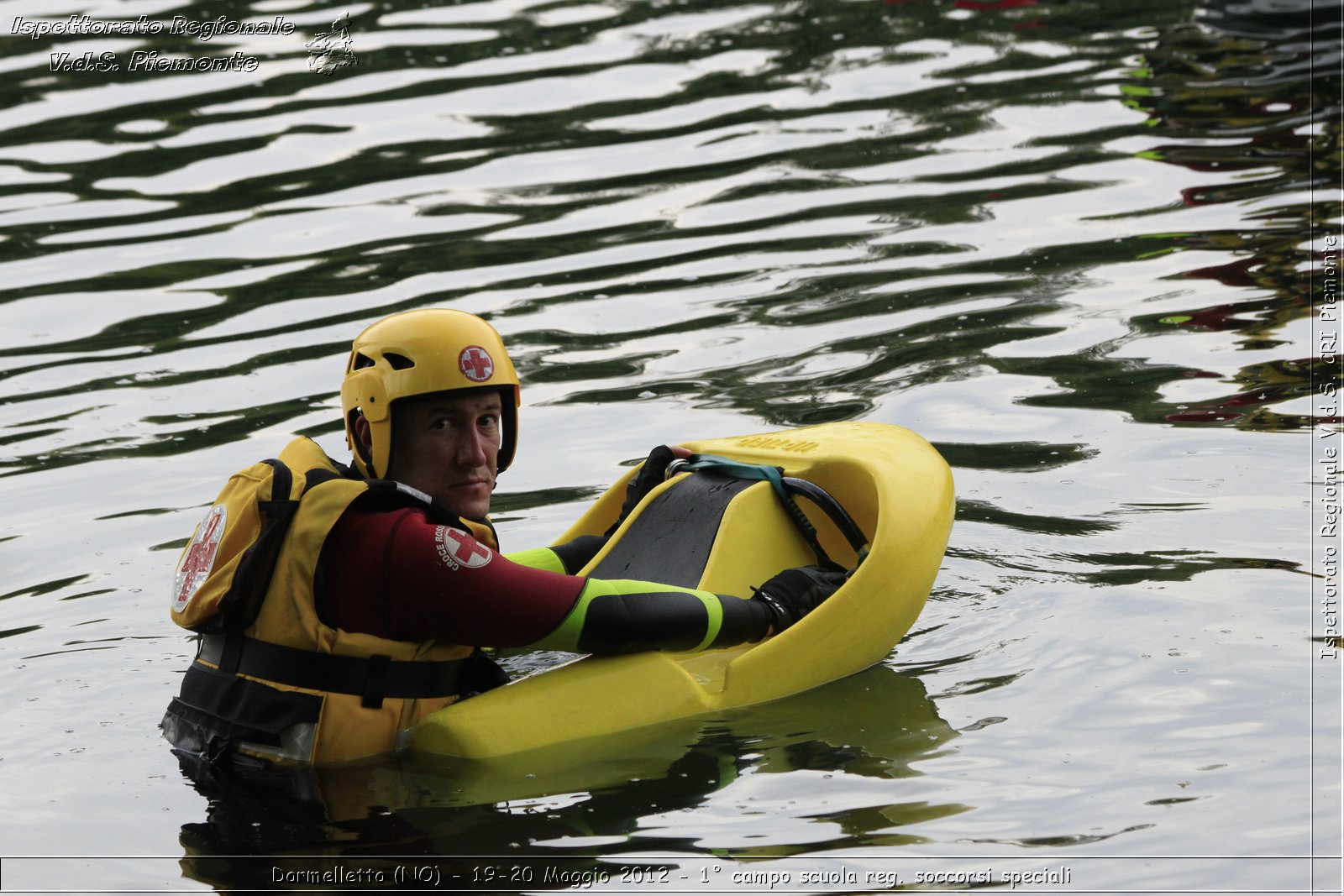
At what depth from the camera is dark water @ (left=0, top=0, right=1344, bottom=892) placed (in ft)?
13.3

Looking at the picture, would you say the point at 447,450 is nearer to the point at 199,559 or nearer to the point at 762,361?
the point at 199,559

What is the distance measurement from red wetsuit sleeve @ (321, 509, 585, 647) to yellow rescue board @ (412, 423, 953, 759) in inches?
13.0

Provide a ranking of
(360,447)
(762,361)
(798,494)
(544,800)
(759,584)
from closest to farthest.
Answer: (544,800) < (360,447) < (759,584) < (798,494) < (762,361)

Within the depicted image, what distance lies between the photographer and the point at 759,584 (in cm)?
517

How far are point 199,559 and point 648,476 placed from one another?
1819mm

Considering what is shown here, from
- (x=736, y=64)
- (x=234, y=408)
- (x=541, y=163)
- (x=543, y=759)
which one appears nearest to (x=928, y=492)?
(x=543, y=759)

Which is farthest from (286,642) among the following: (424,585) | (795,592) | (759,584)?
(759,584)

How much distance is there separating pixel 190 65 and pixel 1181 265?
Answer: 27.3 ft

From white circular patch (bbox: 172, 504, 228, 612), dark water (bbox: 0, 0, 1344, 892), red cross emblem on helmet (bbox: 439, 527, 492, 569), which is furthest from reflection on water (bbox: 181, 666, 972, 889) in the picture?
red cross emblem on helmet (bbox: 439, 527, 492, 569)

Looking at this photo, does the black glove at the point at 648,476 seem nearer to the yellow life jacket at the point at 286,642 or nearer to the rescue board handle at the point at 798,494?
the rescue board handle at the point at 798,494

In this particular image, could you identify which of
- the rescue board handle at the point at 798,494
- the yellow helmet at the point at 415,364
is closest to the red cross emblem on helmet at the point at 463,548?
the yellow helmet at the point at 415,364

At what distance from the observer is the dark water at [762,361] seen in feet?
13.3

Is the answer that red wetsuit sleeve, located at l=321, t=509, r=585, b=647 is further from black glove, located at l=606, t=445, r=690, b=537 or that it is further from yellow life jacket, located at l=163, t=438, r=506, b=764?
black glove, located at l=606, t=445, r=690, b=537

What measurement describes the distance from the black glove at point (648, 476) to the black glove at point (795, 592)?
718 millimetres
